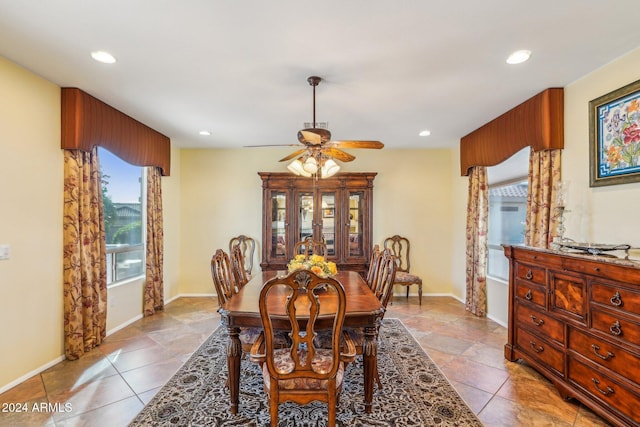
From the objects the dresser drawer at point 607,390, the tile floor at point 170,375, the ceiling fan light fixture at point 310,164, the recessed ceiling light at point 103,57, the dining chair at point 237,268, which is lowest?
the tile floor at point 170,375

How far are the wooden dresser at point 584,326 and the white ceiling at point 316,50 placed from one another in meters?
1.50

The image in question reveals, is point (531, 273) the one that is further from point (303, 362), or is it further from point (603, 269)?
point (303, 362)

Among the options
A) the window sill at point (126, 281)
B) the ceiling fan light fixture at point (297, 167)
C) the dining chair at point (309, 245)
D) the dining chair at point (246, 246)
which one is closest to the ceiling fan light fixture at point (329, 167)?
the ceiling fan light fixture at point (297, 167)

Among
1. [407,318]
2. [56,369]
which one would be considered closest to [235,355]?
[56,369]

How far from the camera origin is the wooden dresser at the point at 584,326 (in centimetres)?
186

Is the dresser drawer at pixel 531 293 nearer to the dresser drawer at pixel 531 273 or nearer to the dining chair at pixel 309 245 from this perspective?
the dresser drawer at pixel 531 273

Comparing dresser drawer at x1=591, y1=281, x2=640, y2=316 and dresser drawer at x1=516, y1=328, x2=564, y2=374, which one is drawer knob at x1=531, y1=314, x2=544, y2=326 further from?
dresser drawer at x1=591, y1=281, x2=640, y2=316

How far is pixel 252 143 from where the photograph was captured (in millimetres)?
4992

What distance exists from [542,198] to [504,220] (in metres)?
1.29

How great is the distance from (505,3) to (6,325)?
4.08 metres

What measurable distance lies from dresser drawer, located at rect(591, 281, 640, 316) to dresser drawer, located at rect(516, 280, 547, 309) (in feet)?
1.54

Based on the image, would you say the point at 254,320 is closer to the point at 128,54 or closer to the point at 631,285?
the point at 128,54

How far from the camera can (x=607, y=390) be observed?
6.49 ft

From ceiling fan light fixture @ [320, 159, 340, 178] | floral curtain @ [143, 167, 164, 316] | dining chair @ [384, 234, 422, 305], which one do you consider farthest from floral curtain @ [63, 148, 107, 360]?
dining chair @ [384, 234, 422, 305]
